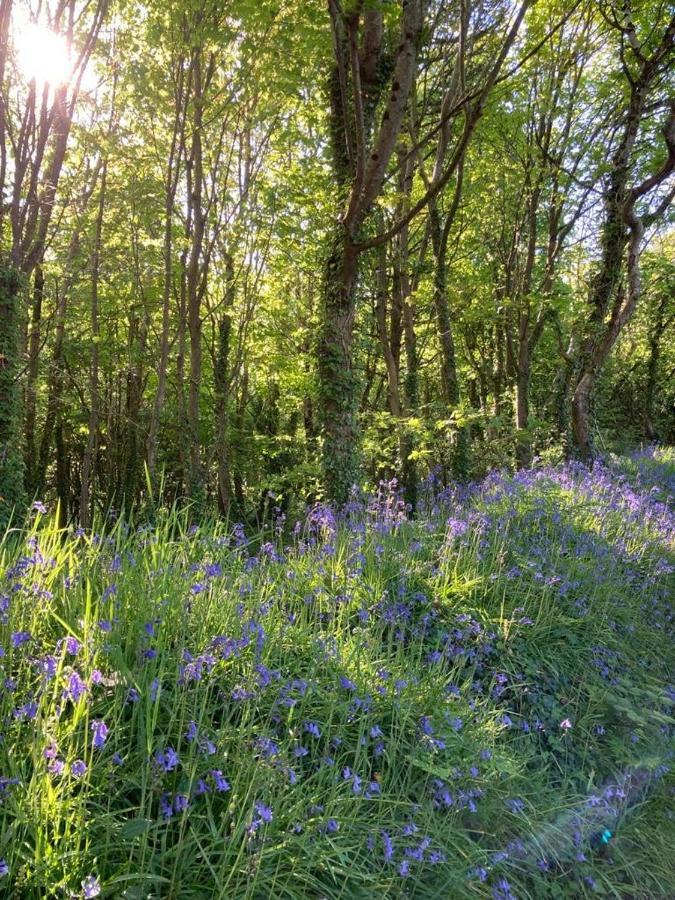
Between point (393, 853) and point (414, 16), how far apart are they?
19.2 ft

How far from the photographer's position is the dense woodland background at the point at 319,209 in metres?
6.01

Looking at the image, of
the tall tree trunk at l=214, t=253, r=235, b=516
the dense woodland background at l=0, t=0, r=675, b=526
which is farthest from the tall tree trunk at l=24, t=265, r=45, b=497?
the tall tree trunk at l=214, t=253, r=235, b=516

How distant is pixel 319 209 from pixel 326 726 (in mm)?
6935

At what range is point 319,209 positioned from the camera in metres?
7.44

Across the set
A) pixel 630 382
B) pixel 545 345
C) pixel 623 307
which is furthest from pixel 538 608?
pixel 630 382

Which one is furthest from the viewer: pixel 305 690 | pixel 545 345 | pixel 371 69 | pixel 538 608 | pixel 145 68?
pixel 545 345

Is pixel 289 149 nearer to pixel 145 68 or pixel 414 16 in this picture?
pixel 145 68

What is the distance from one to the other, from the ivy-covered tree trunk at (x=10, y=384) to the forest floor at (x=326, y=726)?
193 inches

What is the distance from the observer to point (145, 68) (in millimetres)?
7922

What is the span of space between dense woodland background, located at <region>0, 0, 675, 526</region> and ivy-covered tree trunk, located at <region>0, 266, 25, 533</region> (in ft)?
0.11

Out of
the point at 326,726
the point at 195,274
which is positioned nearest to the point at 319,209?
the point at 195,274

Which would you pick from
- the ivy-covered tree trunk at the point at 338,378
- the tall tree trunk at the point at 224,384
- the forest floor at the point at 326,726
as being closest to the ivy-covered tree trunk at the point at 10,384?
the tall tree trunk at the point at 224,384

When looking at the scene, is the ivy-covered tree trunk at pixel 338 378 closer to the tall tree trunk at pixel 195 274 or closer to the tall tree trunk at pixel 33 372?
the tall tree trunk at pixel 195 274

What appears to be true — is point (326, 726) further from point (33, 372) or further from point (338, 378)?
point (33, 372)
